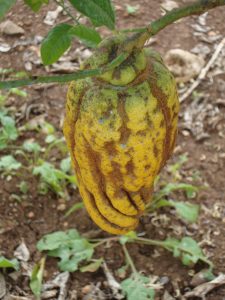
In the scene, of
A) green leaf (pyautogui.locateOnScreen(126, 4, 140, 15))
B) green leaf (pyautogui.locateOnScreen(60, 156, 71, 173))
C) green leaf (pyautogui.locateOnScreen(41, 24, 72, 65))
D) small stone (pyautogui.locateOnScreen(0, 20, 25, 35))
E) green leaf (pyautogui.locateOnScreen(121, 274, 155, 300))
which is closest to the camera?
green leaf (pyautogui.locateOnScreen(41, 24, 72, 65))

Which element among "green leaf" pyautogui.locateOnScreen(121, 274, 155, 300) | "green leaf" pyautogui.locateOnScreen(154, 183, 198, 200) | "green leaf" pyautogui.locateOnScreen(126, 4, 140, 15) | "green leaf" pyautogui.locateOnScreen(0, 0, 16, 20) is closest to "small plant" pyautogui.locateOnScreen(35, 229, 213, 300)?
"green leaf" pyautogui.locateOnScreen(121, 274, 155, 300)

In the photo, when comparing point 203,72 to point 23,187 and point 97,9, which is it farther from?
point 97,9

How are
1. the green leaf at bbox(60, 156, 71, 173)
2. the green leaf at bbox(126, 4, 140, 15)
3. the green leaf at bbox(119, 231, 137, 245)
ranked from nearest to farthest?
the green leaf at bbox(119, 231, 137, 245), the green leaf at bbox(60, 156, 71, 173), the green leaf at bbox(126, 4, 140, 15)

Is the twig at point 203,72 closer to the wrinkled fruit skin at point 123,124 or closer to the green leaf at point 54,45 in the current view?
the wrinkled fruit skin at point 123,124

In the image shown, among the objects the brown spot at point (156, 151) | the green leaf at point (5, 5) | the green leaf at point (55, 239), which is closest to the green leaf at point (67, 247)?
the green leaf at point (55, 239)

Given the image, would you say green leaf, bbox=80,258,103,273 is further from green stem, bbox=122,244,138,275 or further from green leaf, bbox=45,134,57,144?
green leaf, bbox=45,134,57,144

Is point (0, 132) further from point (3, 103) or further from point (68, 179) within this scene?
point (68, 179)
